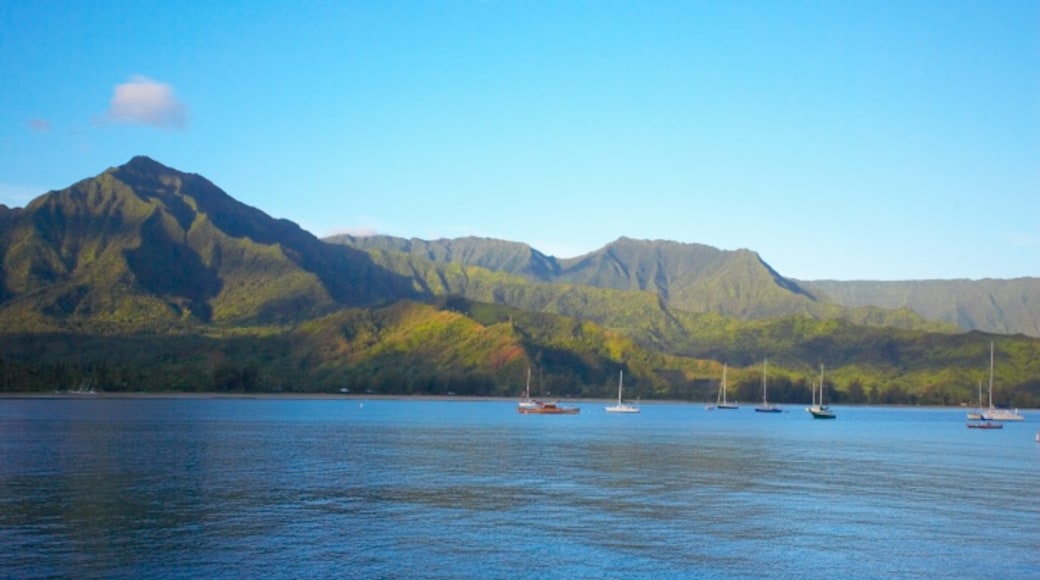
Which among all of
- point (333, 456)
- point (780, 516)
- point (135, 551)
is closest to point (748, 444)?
point (333, 456)

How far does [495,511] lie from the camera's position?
69.9m

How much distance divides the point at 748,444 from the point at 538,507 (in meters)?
85.9

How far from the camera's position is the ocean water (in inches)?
2083

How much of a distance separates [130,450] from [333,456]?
2298 centimetres

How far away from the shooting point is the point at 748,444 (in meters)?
151

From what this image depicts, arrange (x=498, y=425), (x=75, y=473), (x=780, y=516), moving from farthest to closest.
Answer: (x=498, y=425), (x=75, y=473), (x=780, y=516)

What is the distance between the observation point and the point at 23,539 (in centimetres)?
5556

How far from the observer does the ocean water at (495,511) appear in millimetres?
52906

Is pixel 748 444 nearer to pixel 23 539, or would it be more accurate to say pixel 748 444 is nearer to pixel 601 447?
pixel 601 447

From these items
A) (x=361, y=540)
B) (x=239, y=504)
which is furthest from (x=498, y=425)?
(x=361, y=540)

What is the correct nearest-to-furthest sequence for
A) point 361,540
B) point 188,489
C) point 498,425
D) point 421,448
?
point 361,540 → point 188,489 → point 421,448 → point 498,425

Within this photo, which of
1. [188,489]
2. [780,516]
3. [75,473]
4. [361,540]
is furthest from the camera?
[75,473]

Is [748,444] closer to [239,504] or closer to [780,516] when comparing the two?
[780,516]

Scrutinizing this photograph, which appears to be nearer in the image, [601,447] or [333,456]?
[333,456]
